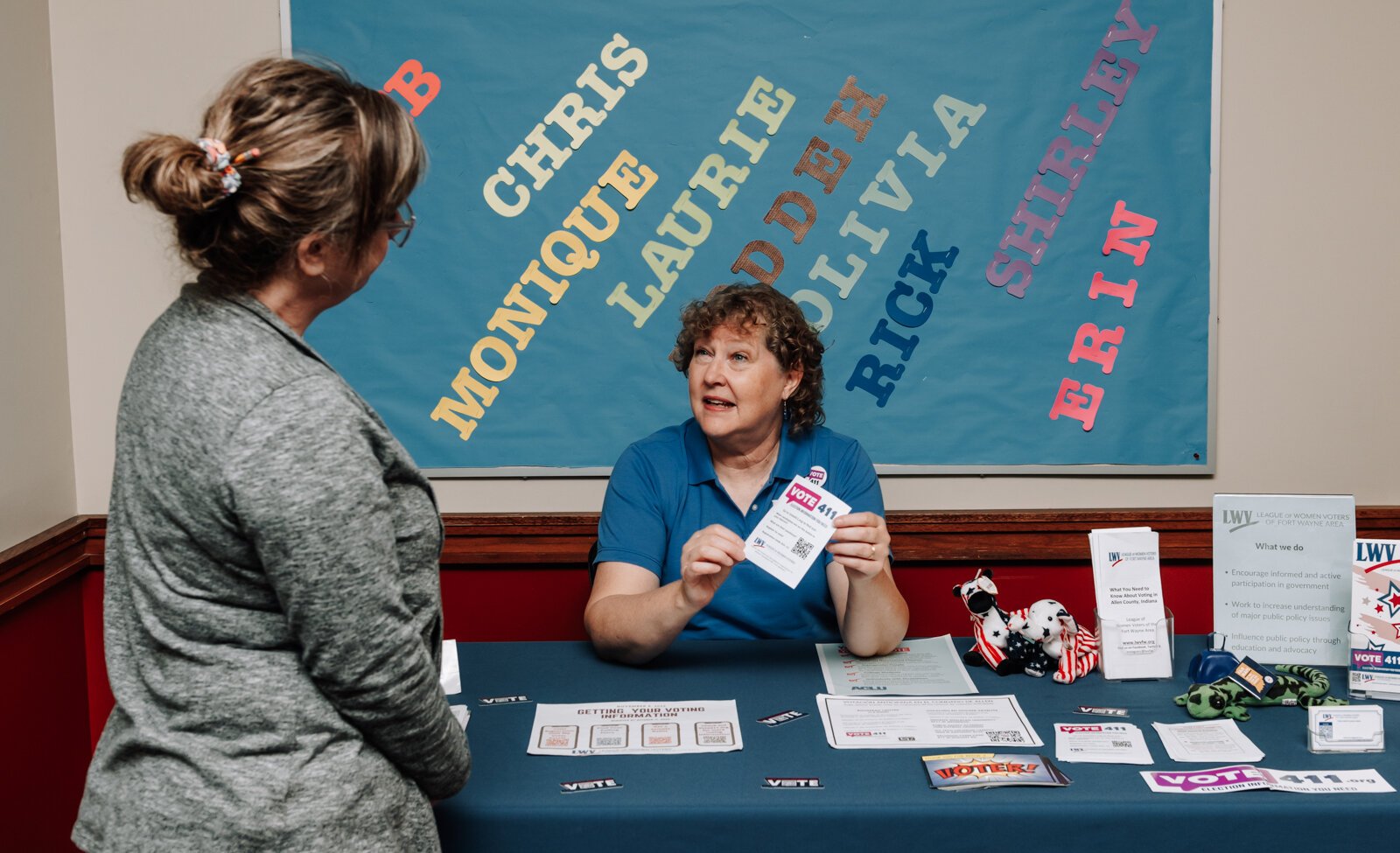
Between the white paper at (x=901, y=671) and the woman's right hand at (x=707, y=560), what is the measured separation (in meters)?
0.26

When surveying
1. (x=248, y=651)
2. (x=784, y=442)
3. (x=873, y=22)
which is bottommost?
(x=248, y=651)

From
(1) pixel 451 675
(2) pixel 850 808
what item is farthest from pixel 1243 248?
(1) pixel 451 675

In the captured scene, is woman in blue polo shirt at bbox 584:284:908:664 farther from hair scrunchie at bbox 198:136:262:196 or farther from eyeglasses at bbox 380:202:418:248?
hair scrunchie at bbox 198:136:262:196

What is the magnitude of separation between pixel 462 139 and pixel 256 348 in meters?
1.84

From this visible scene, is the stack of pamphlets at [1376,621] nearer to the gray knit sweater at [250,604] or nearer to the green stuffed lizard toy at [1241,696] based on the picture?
the green stuffed lizard toy at [1241,696]

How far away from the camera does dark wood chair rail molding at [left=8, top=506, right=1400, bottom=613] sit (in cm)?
283

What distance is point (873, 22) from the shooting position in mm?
2754

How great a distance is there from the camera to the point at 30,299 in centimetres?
258

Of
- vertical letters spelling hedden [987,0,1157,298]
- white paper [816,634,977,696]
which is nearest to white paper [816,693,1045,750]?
white paper [816,634,977,696]

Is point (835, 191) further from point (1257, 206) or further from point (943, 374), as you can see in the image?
point (1257, 206)

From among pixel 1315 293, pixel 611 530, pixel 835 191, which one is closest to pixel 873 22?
pixel 835 191

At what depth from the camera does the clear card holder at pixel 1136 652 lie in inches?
71.8

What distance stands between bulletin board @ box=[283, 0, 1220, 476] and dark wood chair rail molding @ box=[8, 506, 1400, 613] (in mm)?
128

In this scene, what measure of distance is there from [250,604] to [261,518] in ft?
0.42
